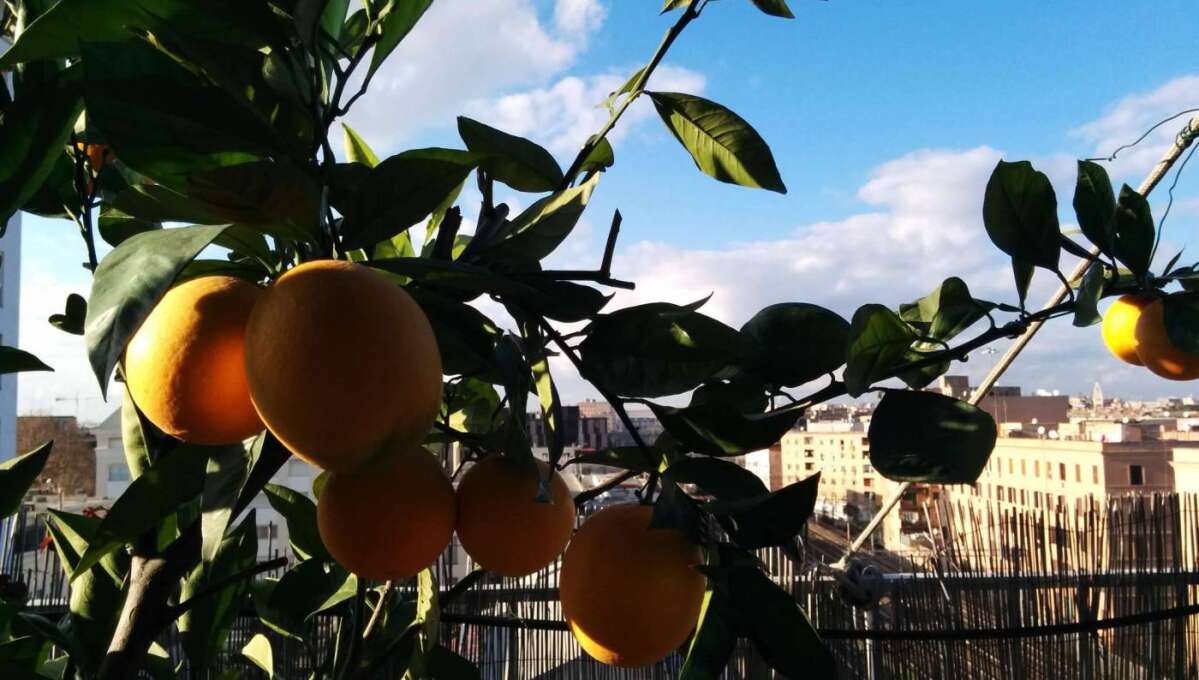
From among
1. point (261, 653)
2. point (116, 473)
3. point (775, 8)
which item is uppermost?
point (775, 8)

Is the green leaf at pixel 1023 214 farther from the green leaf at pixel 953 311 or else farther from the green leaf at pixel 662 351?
the green leaf at pixel 662 351

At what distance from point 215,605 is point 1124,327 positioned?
1.99 feet

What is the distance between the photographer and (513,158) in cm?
35

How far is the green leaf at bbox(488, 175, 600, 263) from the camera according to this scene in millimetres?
284

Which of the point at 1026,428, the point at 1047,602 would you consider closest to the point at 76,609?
the point at 1047,602

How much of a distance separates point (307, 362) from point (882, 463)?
206mm

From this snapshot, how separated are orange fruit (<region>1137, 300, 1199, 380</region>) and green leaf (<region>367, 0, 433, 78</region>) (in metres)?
0.46

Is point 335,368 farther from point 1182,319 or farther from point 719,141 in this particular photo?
point 1182,319

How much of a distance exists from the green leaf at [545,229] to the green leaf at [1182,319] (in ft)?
1.10

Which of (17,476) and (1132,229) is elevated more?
(1132,229)

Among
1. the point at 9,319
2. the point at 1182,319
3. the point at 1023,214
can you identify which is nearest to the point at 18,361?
the point at 1023,214

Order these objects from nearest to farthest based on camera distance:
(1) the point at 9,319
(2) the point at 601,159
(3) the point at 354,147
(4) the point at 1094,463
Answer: (2) the point at 601,159
(3) the point at 354,147
(4) the point at 1094,463
(1) the point at 9,319

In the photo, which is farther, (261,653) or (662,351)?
(261,653)

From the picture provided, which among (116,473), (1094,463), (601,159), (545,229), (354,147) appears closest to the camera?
(545,229)
